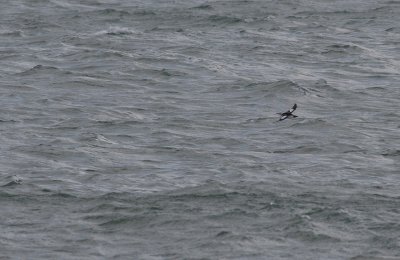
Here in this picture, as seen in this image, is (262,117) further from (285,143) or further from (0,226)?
(0,226)

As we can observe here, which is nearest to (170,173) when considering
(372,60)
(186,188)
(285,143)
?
(186,188)

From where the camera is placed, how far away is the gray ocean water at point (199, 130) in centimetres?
2788

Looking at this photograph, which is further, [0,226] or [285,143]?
[285,143]

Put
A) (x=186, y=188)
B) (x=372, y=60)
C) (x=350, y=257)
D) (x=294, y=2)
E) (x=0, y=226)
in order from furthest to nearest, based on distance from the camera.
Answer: (x=294, y=2)
(x=372, y=60)
(x=186, y=188)
(x=0, y=226)
(x=350, y=257)

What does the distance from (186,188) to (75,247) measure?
4.95 m

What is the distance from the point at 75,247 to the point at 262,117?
44.0 feet

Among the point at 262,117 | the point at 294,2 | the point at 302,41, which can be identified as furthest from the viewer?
the point at 294,2

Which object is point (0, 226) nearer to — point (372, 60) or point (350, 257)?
point (350, 257)

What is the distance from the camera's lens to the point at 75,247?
1061 inches

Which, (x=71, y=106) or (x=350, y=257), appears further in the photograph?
(x=71, y=106)

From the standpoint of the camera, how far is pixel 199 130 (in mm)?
37406

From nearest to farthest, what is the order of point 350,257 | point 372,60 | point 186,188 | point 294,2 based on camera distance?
point 350,257 → point 186,188 → point 372,60 → point 294,2

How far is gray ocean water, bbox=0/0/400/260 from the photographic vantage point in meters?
27.9

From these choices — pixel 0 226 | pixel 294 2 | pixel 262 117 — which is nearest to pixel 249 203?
pixel 0 226
